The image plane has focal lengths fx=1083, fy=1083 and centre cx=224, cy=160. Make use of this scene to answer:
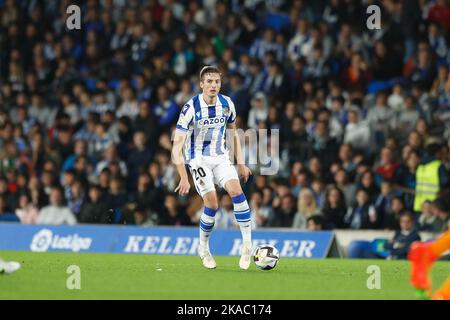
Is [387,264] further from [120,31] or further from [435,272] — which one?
[120,31]

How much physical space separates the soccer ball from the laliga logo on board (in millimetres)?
6238

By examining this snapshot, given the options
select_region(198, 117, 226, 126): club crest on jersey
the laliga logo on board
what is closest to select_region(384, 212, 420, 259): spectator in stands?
select_region(198, 117, 226, 126): club crest on jersey

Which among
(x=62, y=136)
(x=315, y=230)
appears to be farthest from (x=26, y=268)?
(x=62, y=136)

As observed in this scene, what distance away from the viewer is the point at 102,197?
19.9 metres

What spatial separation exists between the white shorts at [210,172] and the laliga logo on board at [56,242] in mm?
5994

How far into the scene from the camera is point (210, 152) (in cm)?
1330

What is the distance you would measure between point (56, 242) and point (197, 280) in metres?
7.54

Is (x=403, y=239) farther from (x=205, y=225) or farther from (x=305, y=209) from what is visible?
(x=205, y=225)

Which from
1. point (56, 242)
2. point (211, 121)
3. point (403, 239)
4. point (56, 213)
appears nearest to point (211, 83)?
point (211, 121)

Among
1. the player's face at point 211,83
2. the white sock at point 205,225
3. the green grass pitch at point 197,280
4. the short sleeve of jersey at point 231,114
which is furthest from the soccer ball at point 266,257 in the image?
the player's face at point 211,83

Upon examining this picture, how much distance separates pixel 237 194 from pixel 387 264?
3.15m

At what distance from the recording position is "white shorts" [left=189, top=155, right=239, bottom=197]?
13.2 meters

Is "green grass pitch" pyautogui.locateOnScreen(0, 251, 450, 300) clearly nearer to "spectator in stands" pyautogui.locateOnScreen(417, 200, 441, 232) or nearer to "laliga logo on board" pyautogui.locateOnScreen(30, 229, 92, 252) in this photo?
"spectator in stands" pyautogui.locateOnScreen(417, 200, 441, 232)
